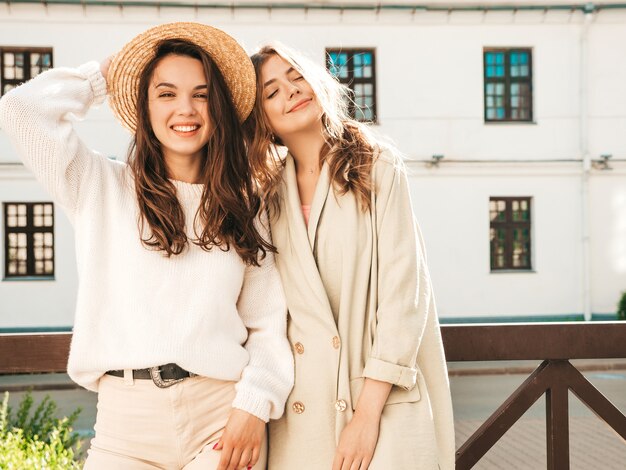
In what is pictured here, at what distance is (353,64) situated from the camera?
16375mm

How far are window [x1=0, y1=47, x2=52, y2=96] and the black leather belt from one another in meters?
15.0

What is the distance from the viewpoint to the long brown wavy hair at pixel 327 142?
2.08 m

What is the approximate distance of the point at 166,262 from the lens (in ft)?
6.42

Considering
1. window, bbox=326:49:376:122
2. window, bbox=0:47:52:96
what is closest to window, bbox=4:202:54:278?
window, bbox=0:47:52:96

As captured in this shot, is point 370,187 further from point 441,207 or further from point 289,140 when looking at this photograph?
point 441,207

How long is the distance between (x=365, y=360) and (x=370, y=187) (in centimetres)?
51

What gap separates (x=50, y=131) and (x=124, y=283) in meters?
0.45

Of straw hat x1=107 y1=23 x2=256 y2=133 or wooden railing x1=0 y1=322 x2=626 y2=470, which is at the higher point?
straw hat x1=107 y1=23 x2=256 y2=133

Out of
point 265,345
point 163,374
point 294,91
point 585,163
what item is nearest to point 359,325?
point 265,345

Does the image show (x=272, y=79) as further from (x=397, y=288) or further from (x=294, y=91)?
(x=397, y=288)

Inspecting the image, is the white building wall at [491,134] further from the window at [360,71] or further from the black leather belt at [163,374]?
the black leather belt at [163,374]

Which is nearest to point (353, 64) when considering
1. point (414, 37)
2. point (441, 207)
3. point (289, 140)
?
point (414, 37)

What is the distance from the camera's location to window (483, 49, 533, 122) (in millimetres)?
16594

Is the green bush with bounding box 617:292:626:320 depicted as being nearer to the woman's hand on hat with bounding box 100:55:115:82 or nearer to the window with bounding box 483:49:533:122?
the window with bounding box 483:49:533:122
